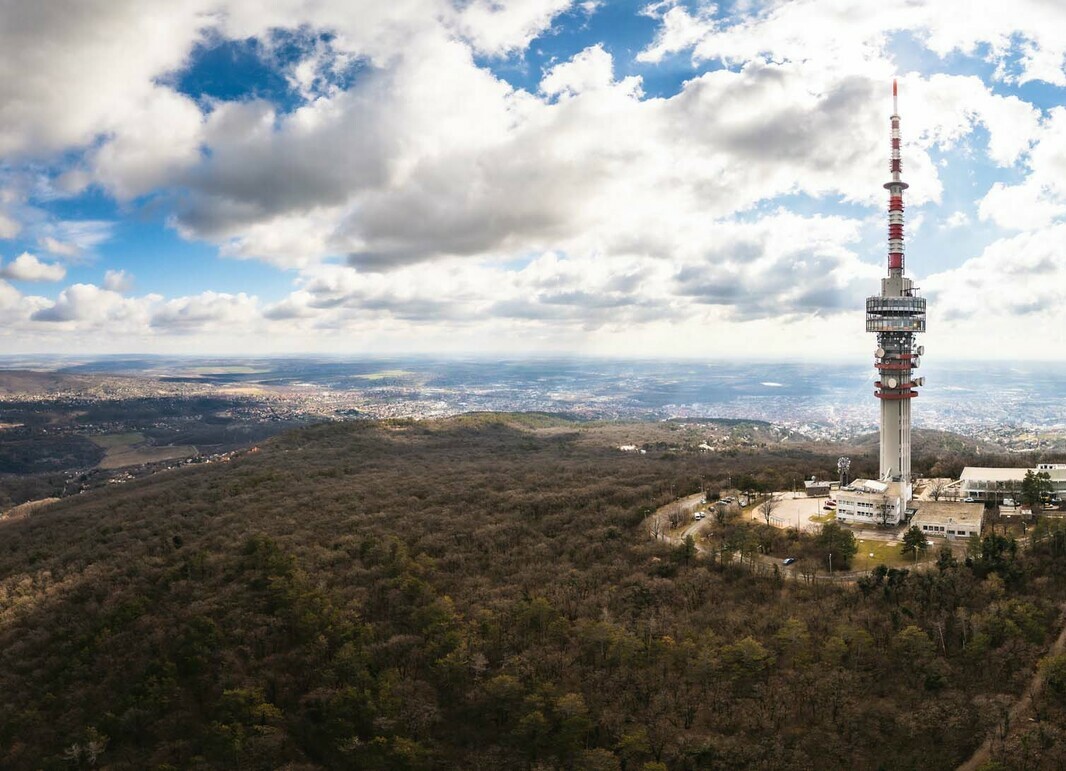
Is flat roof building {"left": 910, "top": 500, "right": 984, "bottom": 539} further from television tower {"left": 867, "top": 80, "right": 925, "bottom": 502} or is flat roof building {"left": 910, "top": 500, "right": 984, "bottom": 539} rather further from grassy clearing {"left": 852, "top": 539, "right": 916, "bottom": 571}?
television tower {"left": 867, "top": 80, "right": 925, "bottom": 502}

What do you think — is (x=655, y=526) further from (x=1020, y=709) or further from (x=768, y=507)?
(x=1020, y=709)

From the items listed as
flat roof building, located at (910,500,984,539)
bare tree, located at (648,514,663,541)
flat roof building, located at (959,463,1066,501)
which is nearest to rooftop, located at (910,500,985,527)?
flat roof building, located at (910,500,984,539)

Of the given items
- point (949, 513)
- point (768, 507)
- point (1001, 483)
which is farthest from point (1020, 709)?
point (1001, 483)

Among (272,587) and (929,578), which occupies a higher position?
(929,578)

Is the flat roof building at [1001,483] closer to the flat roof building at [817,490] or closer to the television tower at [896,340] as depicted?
the television tower at [896,340]

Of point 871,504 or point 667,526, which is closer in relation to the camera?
point 871,504

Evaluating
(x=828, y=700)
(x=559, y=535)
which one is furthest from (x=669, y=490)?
(x=828, y=700)

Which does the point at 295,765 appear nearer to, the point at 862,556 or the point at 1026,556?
the point at 862,556
